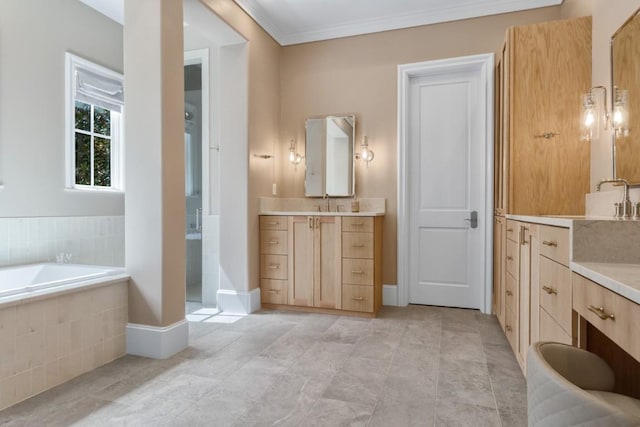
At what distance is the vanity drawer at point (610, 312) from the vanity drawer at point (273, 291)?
2571 mm

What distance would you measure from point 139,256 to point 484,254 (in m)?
2.86

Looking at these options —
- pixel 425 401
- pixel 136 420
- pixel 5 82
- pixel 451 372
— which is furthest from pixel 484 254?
pixel 5 82

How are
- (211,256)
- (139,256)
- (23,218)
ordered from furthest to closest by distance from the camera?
(211,256) < (23,218) < (139,256)

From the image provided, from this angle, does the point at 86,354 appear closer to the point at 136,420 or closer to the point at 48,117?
the point at 136,420

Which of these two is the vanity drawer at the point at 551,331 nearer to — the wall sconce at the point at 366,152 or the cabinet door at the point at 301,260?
the cabinet door at the point at 301,260

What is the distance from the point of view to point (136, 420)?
1.66 m

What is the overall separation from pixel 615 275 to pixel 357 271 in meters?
2.34

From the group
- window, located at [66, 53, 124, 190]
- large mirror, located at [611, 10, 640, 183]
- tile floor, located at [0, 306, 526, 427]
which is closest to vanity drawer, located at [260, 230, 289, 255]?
tile floor, located at [0, 306, 526, 427]

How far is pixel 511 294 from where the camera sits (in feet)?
8.21

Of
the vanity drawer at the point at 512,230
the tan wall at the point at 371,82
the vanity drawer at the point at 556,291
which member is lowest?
the vanity drawer at the point at 556,291

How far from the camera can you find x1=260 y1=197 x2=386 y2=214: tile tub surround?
12.2 feet

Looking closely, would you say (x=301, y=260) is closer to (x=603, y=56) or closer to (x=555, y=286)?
(x=555, y=286)

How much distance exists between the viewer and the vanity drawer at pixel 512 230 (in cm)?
236

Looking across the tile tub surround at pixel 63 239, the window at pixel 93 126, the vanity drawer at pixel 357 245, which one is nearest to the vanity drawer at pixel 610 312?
the vanity drawer at pixel 357 245
